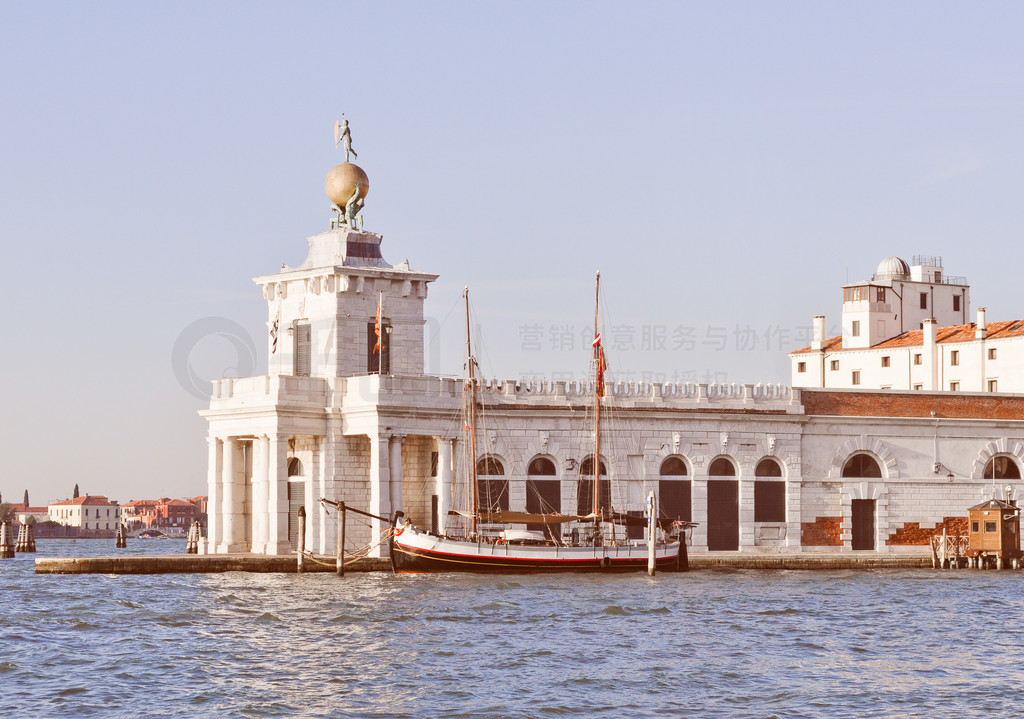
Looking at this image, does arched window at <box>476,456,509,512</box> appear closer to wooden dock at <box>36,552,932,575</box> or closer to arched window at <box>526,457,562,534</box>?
arched window at <box>526,457,562,534</box>

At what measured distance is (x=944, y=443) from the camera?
2499 inches

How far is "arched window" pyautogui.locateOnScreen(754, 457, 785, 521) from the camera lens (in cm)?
6162

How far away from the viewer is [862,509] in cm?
6281

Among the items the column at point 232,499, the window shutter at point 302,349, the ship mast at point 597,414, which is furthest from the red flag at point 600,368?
the column at point 232,499

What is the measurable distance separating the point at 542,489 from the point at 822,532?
10588 millimetres

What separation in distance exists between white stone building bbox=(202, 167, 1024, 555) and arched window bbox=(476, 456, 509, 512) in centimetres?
8

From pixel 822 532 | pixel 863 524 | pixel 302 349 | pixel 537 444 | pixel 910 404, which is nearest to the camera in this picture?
pixel 537 444

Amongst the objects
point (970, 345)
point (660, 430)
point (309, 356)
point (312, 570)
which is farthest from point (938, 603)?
point (970, 345)

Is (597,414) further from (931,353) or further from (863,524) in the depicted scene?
(931,353)

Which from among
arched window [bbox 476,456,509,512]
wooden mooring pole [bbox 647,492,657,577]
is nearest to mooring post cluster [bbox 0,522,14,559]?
arched window [bbox 476,456,509,512]

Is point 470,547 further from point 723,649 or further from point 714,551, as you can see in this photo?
point 723,649

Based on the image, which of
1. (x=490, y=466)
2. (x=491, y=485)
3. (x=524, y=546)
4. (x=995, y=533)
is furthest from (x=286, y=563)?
(x=995, y=533)

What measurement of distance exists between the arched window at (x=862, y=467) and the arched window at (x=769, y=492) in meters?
2.82

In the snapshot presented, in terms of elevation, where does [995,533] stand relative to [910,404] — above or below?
below
